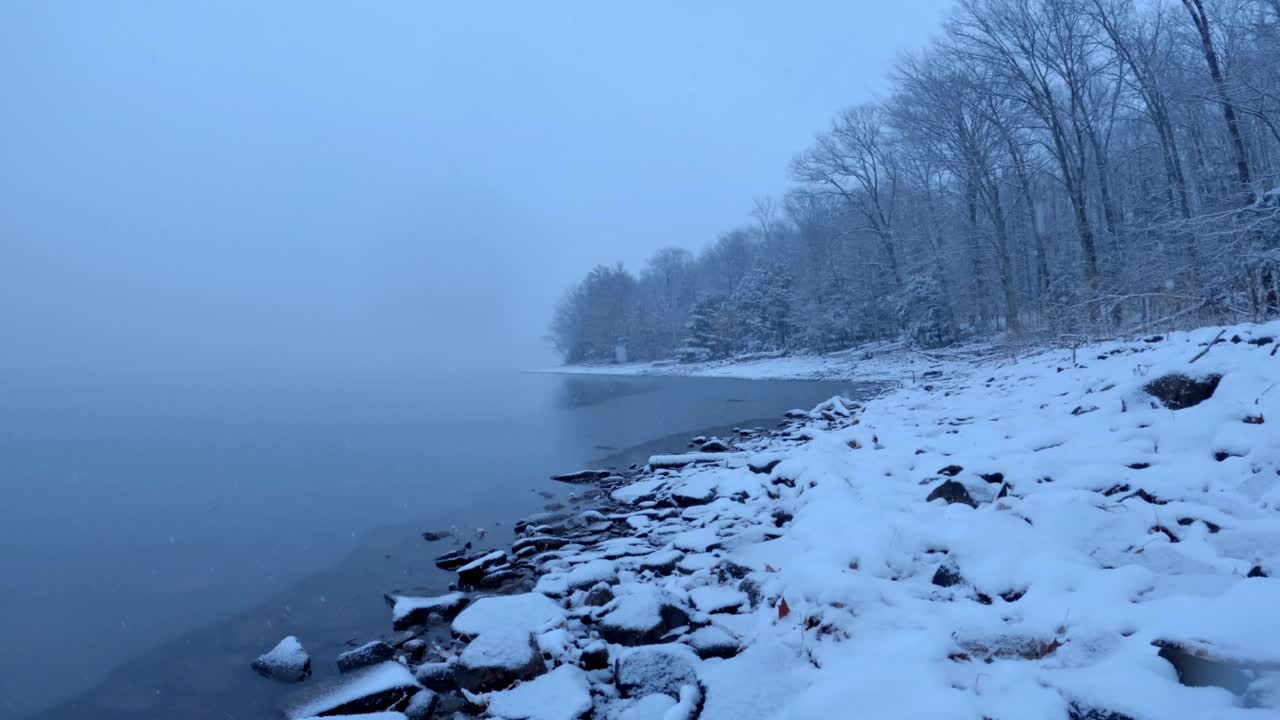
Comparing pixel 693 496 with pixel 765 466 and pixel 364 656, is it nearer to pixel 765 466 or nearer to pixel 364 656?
pixel 765 466

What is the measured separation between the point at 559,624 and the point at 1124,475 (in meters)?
4.20

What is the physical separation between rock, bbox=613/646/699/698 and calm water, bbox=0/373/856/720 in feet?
8.65

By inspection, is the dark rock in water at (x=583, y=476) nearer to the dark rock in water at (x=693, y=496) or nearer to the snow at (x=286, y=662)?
the dark rock in water at (x=693, y=496)

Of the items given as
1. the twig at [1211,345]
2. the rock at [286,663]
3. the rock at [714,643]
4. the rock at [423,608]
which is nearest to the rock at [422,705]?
the rock at [286,663]

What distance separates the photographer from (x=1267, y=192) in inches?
399

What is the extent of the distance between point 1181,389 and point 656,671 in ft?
18.2

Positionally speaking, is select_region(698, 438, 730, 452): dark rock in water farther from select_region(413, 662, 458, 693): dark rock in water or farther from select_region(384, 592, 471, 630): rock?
select_region(413, 662, 458, 693): dark rock in water

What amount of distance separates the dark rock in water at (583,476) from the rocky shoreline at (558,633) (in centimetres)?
333

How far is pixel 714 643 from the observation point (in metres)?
3.87

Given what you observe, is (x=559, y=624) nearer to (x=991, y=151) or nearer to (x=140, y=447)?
(x=140, y=447)

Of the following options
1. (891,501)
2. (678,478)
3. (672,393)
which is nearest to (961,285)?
(672,393)

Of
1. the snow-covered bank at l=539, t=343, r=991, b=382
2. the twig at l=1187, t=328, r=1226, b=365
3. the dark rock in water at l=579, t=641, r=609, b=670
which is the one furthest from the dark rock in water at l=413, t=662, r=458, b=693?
the snow-covered bank at l=539, t=343, r=991, b=382

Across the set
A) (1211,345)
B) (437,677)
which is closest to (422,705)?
(437,677)

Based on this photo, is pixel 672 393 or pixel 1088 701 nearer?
pixel 1088 701
